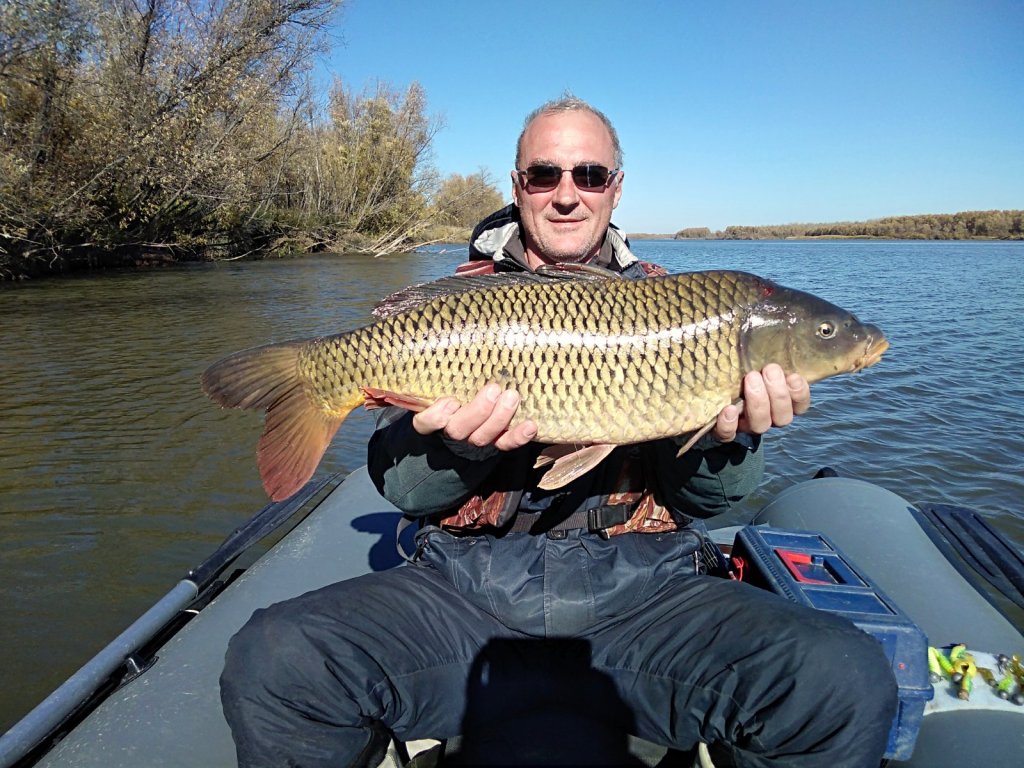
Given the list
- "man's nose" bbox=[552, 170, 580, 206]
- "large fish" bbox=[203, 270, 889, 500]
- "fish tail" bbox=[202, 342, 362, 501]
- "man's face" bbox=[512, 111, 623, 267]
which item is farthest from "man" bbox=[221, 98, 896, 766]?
"man's nose" bbox=[552, 170, 580, 206]

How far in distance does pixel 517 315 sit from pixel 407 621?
1.00 meters

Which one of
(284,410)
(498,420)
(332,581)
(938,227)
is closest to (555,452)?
(498,420)

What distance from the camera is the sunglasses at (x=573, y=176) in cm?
268

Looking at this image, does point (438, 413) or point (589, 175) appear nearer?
point (438, 413)

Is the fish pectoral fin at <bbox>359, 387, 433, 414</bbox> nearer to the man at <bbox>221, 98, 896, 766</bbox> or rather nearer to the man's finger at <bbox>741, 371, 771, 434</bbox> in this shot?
the man at <bbox>221, 98, 896, 766</bbox>

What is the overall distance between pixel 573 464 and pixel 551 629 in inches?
20.1

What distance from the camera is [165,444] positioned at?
20.2ft

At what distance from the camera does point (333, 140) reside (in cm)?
3612

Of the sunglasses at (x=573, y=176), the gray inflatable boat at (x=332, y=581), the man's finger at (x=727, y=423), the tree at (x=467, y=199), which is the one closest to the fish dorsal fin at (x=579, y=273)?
the man's finger at (x=727, y=423)

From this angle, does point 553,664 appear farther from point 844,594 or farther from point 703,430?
point 844,594

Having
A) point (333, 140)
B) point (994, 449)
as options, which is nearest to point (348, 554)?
point (994, 449)

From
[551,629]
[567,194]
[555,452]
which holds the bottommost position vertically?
[551,629]

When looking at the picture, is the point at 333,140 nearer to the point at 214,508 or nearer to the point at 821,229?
the point at 214,508

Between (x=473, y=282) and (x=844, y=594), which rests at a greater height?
(x=473, y=282)
